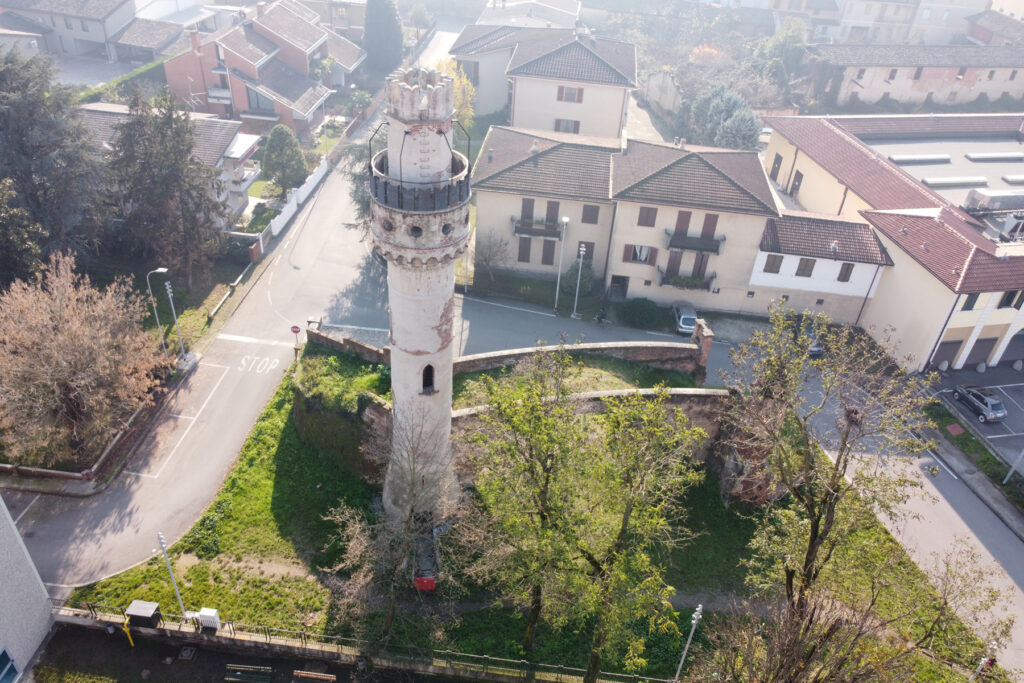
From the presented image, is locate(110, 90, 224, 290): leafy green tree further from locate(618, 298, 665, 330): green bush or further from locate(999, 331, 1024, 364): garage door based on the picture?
locate(999, 331, 1024, 364): garage door

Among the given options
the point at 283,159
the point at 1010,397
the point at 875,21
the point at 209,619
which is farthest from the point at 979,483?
the point at 875,21

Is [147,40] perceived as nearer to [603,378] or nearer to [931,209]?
[603,378]

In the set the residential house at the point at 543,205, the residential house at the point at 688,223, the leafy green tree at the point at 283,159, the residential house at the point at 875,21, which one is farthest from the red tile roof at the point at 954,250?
the residential house at the point at 875,21

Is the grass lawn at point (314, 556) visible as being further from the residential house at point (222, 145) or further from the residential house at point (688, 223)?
the residential house at point (222, 145)

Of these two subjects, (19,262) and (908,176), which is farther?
(908,176)

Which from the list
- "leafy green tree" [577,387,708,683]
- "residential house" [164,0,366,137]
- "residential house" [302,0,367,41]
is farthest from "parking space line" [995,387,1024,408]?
"residential house" [302,0,367,41]

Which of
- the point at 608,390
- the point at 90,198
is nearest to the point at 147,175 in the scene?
the point at 90,198

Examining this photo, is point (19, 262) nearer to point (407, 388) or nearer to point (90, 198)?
point (90, 198)
